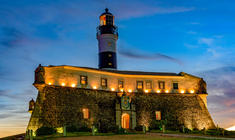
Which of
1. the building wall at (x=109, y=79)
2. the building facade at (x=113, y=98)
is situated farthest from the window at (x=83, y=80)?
the building wall at (x=109, y=79)

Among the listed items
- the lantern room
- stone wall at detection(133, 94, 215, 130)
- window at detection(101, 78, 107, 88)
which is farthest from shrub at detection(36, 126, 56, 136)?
the lantern room

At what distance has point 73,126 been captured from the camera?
35.7 metres

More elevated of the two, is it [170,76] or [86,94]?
[170,76]

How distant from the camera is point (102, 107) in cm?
4178

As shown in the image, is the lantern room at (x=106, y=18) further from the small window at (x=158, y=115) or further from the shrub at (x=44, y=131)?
the shrub at (x=44, y=131)

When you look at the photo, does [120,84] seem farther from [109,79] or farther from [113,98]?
[113,98]

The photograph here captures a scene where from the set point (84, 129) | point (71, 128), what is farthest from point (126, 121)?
point (71, 128)

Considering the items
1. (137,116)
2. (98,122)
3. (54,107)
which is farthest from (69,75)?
(137,116)

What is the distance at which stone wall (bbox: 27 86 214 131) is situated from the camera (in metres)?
35.3

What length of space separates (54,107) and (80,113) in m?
4.34

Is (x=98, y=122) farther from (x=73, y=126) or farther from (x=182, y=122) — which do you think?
(x=182, y=122)

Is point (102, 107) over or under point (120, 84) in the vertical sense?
under

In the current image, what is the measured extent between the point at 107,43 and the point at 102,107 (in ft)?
57.3

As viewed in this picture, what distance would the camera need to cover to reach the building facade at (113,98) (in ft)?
119
